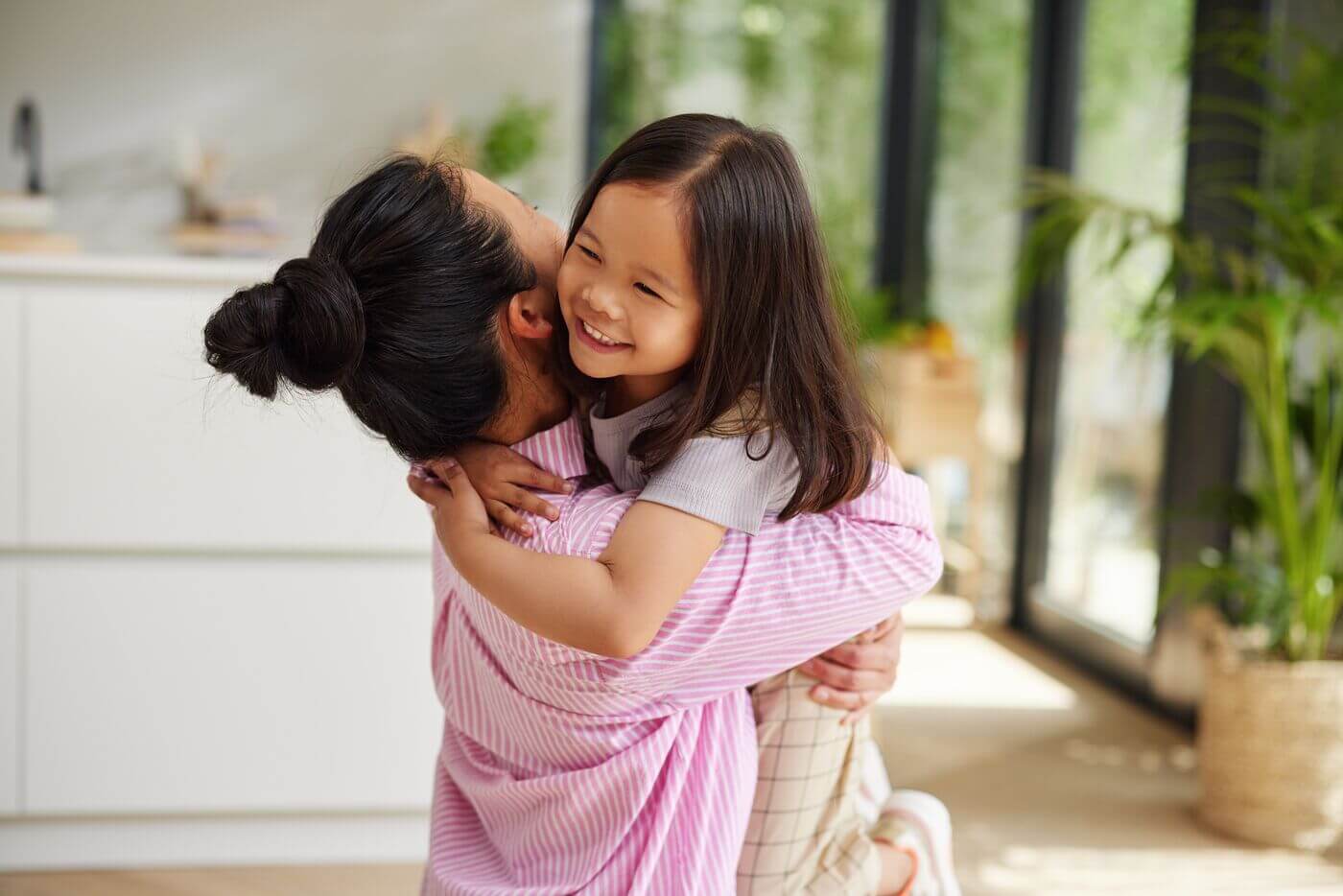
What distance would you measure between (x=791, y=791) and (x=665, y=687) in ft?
0.66

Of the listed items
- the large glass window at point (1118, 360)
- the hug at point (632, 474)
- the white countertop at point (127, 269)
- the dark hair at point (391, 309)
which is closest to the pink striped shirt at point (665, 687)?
the hug at point (632, 474)

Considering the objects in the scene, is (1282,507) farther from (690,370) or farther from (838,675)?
(690,370)

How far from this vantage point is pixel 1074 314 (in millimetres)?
4137

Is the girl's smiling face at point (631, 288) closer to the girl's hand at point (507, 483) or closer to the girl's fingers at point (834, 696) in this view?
the girl's hand at point (507, 483)

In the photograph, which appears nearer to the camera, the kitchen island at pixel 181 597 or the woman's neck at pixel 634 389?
the woman's neck at pixel 634 389

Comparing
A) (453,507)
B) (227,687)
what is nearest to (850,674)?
(453,507)

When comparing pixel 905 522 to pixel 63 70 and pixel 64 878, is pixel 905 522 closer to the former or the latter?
pixel 64 878

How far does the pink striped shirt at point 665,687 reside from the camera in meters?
1.08

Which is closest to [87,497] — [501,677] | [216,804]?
[216,804]

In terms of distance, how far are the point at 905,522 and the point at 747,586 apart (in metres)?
0.18

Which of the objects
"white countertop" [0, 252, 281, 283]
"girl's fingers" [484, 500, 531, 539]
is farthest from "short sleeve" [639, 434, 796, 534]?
"white countertop" [0, 252, 281, 283]

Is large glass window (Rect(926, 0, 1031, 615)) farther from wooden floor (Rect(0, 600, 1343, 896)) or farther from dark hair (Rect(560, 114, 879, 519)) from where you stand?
dark hair (Rect(560, 114, 879, 519))

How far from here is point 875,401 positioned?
6.60 ft

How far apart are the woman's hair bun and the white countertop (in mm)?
1146
